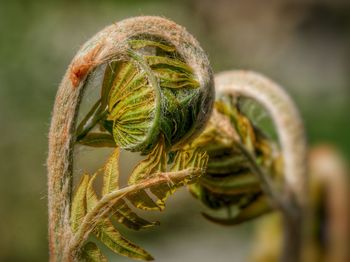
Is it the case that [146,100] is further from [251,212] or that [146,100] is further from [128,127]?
[251,212]

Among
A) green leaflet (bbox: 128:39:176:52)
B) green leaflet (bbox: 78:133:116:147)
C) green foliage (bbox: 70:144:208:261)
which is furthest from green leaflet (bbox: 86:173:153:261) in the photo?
green leaflet (bbox: 128:39:176:52)

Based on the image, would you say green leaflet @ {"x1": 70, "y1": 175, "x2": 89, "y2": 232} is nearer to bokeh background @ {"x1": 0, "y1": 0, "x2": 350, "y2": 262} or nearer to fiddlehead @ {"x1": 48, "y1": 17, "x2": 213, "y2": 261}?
fiddlehead @ {"x1": 48, "y1": 17, "x2": 213, "y2": 261}

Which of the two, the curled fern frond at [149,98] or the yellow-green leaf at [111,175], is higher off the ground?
the curled fern frond at [149,98]

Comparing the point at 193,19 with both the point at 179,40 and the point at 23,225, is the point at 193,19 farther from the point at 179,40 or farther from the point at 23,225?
the point at 179,40

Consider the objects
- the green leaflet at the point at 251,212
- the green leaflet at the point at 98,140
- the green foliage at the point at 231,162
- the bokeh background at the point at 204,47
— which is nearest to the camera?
the green leaflet at the point at 98,140

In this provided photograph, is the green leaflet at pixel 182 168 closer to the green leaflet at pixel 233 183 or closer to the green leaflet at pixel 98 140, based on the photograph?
the green leaflet at pixel 98 140

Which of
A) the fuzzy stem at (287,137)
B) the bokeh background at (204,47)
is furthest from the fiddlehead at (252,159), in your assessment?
the bokeh background at (204,47)

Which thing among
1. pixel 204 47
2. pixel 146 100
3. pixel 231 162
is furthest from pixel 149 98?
pixel 204 47
